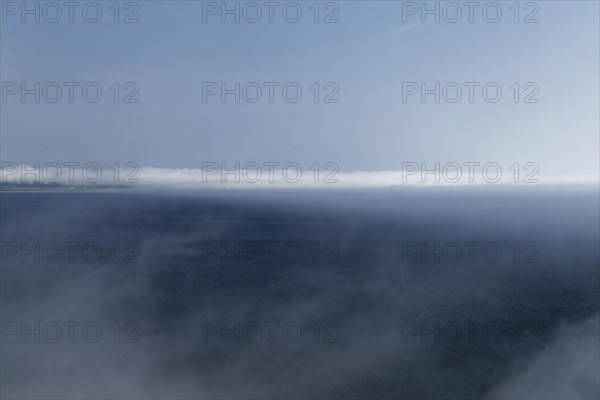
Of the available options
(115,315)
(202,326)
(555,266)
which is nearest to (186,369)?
(202,326)

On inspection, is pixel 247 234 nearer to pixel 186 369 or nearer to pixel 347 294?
pixel 347 294

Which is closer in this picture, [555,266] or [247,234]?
[555,266]

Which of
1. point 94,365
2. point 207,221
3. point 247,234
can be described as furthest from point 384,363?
point 207,221

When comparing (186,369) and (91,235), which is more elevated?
(91,235)

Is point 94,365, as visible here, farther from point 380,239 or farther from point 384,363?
point 380,239

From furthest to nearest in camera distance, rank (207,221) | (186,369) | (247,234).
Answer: (207,221) < (247,234) < (186,369)

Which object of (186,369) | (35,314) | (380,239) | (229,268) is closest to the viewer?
(186,369)
